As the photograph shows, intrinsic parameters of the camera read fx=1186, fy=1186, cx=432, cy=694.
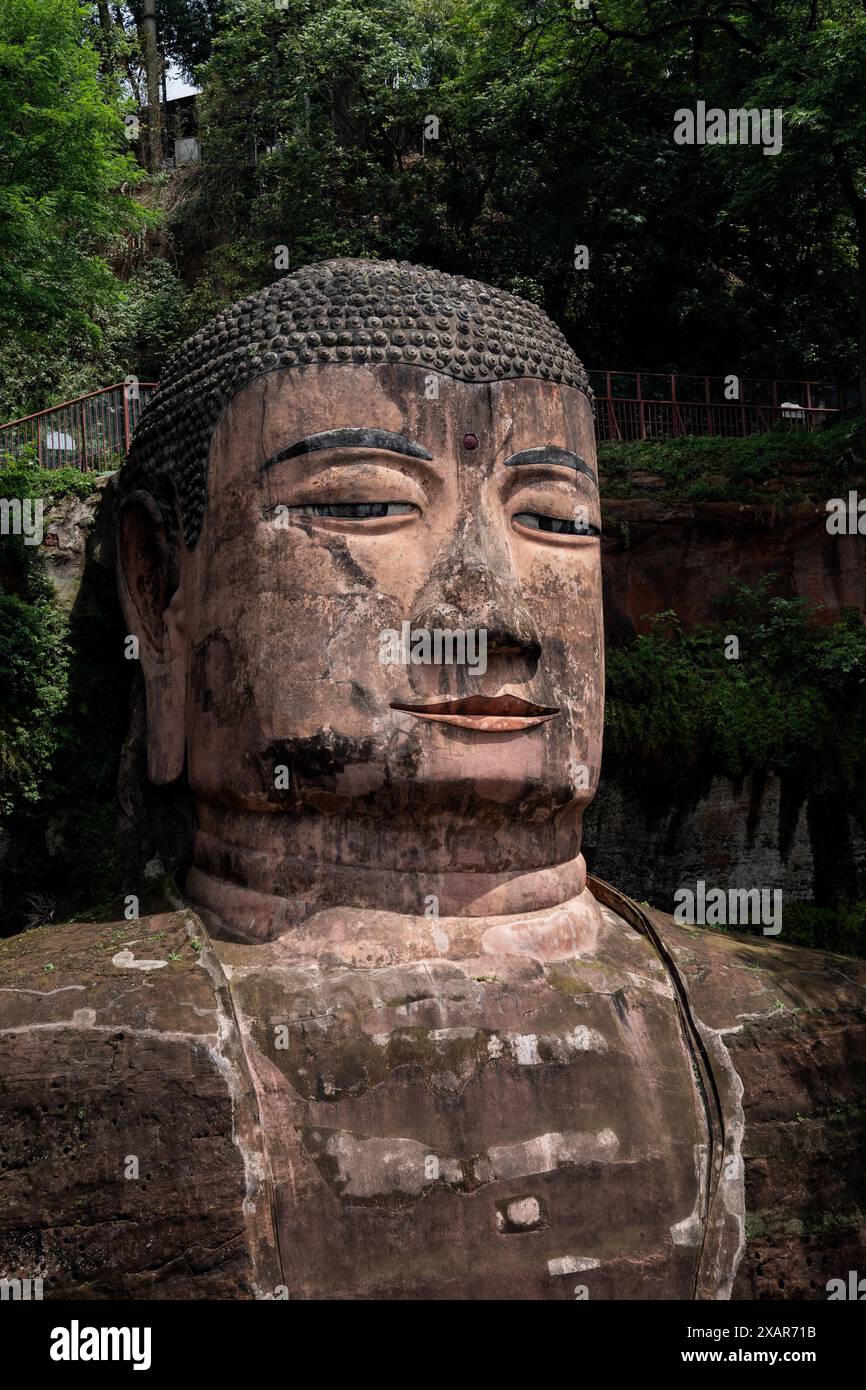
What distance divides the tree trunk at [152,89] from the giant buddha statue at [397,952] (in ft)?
76.4

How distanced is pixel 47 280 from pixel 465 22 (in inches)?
486

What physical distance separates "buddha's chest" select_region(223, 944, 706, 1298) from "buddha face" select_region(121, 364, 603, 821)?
0.96 meters

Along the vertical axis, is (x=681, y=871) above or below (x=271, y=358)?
below

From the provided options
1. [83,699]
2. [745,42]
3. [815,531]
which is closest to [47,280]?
[83,699]

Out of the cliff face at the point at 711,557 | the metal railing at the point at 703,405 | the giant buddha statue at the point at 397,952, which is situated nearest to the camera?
the giant buddha statue at the point at 397,952

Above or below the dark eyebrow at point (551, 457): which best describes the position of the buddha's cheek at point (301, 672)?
below

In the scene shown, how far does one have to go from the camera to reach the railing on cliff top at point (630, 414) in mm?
11078

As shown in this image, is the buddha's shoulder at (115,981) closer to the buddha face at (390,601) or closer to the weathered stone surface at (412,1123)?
the weathered stone surface at (412,1123)

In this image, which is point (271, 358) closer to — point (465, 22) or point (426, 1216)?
point (426, 1216)

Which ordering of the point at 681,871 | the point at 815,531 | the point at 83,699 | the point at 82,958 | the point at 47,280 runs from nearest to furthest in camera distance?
the point at 82,958 → the point at 83,699 → the point at 681,871 → the point at 815,531 → the point at 47,280

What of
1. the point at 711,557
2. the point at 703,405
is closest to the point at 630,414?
the point at 703,405

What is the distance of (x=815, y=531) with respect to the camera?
1198 centimetres

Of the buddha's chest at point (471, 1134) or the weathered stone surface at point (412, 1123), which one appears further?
the buddha's chest at point (471, 1134)

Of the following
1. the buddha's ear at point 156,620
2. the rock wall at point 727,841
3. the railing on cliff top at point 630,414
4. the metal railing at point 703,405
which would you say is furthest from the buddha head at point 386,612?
the metal railing at point 703,405
